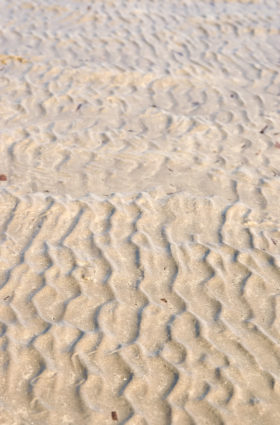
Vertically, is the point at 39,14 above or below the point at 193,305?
below

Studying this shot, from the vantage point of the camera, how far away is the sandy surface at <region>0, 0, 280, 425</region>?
3359 mm

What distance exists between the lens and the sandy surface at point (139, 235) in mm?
3359

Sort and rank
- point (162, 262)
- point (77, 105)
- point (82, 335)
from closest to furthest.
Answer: point (82, 335)
point (162, 262)
point (77, 105)

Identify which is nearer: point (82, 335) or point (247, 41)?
point (82, 335)

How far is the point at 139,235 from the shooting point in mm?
4508

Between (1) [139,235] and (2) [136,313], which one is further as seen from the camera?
(1) [139,235]

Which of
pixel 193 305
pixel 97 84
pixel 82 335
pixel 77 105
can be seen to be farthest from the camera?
pixel 97 84

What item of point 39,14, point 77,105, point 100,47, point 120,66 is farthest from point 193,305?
point 39,14

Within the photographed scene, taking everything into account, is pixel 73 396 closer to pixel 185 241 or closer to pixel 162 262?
pixel 162 262

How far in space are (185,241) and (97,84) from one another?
10.9 feet

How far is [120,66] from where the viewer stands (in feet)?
24.9

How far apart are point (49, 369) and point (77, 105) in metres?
3.85

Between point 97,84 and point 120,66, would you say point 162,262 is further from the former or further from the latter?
point 120,66

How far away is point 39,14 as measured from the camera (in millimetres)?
9320
